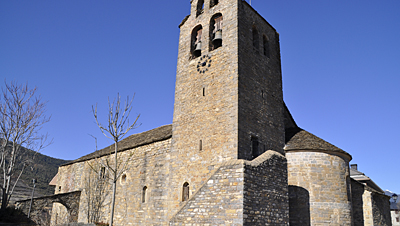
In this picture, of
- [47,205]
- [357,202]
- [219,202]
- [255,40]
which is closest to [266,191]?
[219,202]

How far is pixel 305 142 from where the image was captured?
1623 centimetres

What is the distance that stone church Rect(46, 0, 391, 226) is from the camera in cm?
1236

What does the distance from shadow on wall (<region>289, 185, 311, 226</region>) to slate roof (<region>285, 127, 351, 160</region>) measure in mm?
2060

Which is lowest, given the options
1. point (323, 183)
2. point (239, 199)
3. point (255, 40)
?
point (239, 199)

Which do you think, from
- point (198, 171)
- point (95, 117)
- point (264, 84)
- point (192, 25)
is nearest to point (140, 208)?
point (198, 171)

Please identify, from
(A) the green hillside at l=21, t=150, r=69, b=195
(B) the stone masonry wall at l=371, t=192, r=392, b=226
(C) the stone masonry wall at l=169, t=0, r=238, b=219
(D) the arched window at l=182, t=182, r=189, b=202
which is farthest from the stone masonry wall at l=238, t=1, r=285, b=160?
(A) the green hillside at l=21, t=150, r=69, b=195

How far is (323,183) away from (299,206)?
161 cm

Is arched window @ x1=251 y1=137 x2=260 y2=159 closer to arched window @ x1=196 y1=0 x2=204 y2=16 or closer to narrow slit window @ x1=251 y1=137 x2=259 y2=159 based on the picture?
narrow slit window @ x1=251 y1=137 x2=259 y2=159

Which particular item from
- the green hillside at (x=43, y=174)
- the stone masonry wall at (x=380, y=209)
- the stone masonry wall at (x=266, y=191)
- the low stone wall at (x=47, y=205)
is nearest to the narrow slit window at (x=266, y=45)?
the stone masonry wall at (x=266, y=191)

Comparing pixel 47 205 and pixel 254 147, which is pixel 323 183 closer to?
pixel 254 147

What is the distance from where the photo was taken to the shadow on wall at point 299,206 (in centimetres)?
1487

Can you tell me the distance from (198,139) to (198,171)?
1.59m

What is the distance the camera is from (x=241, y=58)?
1573cm

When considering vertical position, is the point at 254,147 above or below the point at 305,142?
below
